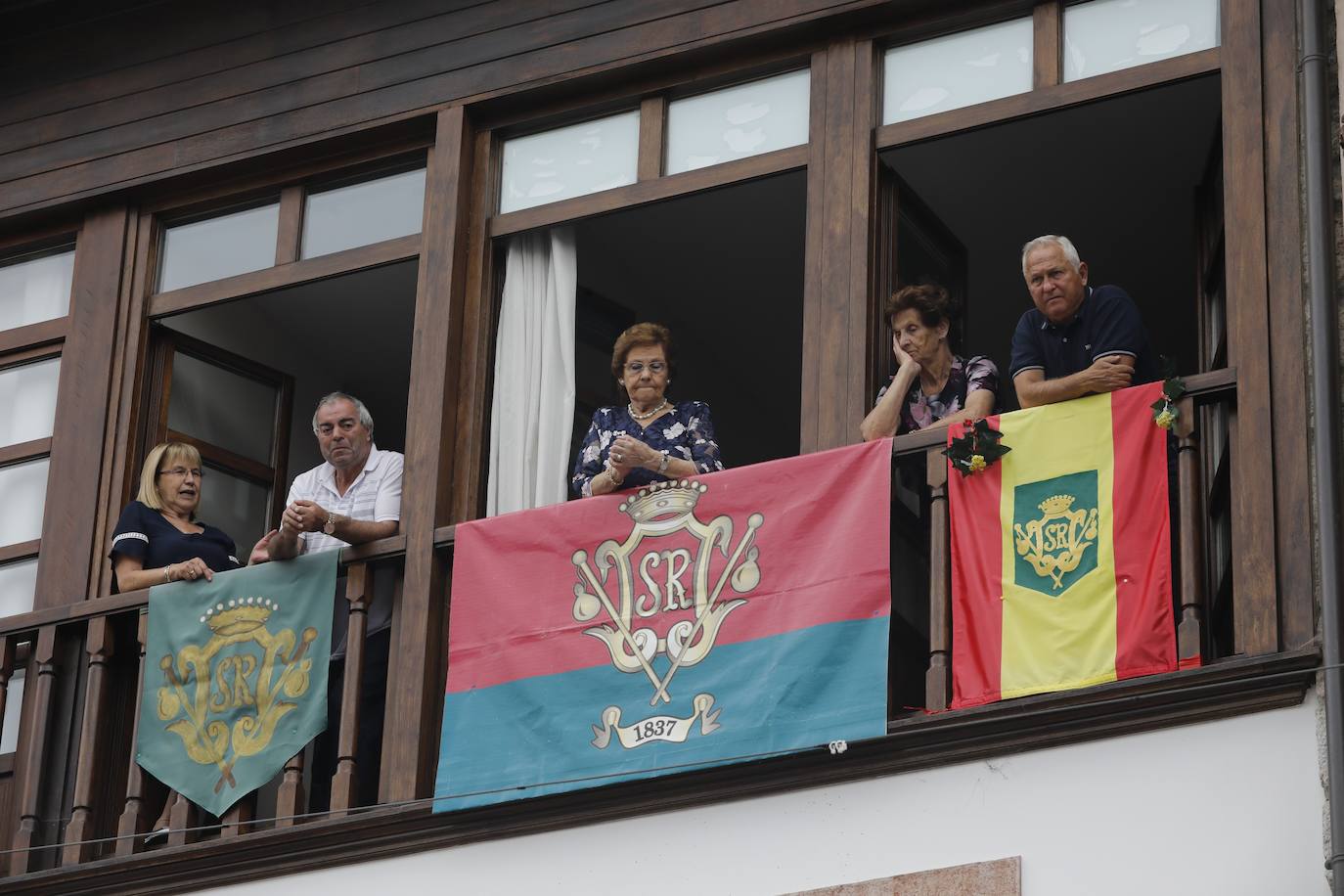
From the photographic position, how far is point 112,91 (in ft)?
36.0

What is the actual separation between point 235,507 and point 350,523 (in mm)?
2289

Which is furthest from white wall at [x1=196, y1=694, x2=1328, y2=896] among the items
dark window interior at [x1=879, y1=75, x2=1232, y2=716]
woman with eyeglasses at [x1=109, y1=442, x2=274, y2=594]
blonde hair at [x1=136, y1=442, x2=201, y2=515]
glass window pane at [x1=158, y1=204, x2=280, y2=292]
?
glass window pane at [x1=158, y1=204, x2=280, y2=292]

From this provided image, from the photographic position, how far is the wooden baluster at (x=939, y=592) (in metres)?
8.08

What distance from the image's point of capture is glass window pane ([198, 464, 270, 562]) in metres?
11.3

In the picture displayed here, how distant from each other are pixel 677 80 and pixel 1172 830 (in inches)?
146

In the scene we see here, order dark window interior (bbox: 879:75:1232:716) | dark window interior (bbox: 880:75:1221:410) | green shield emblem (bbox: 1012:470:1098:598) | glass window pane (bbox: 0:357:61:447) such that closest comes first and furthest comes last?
green shield emblem (bbox: 1012:470:1098:598) < dark window interior (bbox: 879:75:1232:716) < glass window pane (bbox: 0:357:61:447) < dark window interior (bbox: 880:75:1221:410)

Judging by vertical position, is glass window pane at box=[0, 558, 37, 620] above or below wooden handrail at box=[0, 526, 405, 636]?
above

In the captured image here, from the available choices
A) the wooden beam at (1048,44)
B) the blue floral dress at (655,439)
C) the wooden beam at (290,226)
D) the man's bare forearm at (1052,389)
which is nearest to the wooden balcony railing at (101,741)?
the blue floral dress at (655,439)

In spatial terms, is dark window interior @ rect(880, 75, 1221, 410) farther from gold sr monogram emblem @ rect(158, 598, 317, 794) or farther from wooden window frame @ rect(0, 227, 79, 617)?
wooden window frame @ rect(0, 227, 79, 617)

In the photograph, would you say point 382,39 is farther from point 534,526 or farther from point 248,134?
point 534,526

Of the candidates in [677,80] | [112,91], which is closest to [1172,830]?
[677,80]

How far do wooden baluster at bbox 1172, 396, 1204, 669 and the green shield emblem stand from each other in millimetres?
292

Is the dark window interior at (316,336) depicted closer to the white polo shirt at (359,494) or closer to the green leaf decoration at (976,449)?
the white polo shirt at (359,494)

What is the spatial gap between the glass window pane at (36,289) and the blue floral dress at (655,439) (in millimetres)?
2784
